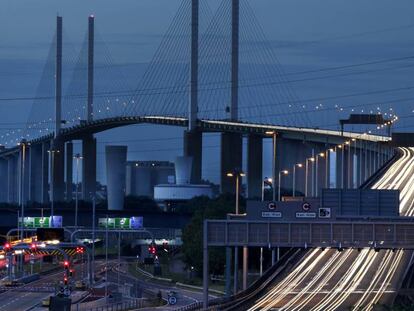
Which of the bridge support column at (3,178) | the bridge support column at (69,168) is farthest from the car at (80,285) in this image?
the bridge support column at (3,178)

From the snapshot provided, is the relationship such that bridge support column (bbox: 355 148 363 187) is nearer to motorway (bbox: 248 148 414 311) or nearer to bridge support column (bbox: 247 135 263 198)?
bridge support column (bbox: 247 135 263 198)

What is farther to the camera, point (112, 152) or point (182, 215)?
point (112, 152)

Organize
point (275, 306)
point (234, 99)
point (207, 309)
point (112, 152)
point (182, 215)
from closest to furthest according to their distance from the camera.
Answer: point (207, 309) → point (275, 306) → point (182, 215) → point (234, 99) → point (112, 152)

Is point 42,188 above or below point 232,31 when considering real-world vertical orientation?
below

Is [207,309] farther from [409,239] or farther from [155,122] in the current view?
[155,122]

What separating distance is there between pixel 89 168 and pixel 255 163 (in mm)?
16459

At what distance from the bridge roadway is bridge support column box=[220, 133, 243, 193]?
1246 mm

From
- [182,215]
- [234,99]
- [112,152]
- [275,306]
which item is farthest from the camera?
[112,152]

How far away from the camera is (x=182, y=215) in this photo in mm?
93438

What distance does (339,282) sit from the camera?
50.8 m

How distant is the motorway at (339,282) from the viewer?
145ft

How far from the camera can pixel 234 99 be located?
99.8m

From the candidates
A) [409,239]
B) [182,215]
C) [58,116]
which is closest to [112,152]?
[58,116]

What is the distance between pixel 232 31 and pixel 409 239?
5276cm
